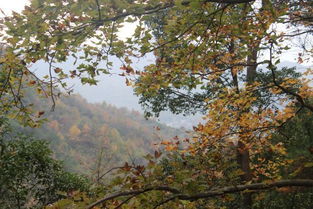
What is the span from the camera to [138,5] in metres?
2.58

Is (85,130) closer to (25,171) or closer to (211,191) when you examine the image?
(25,171)

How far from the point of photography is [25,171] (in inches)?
326

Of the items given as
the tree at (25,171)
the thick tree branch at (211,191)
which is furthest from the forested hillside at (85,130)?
the thick tree branch at (211,191)

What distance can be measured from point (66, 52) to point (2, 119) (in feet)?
18.4

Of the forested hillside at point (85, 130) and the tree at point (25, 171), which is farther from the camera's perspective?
the forested hillside at point (85, 130)

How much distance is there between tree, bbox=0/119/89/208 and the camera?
777 centimetres

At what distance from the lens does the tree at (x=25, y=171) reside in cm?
777

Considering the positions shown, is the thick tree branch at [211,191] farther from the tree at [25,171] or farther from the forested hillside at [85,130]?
the forested hillside at [85,130]

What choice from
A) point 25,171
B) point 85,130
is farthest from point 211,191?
point 85,130

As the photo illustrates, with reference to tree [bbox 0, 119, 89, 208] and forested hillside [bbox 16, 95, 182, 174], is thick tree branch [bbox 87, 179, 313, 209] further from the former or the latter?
forested hillside [bbox 16, 95, 182, 174]

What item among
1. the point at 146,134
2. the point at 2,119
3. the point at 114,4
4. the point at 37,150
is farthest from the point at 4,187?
the point at 146,134

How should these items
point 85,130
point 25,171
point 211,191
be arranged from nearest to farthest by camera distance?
point 211,191
point 25,171
point 85,130

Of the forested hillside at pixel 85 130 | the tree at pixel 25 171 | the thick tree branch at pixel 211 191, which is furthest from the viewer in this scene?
the forested hillside at pixel 85 130

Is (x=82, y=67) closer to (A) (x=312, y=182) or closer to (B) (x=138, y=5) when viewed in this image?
(B) (x=138, y=5)
